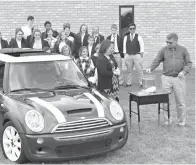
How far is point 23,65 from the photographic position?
664cm

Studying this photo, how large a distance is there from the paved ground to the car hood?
707 mm

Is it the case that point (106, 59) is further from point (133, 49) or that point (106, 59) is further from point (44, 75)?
point (133, 49)

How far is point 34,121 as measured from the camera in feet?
18.2

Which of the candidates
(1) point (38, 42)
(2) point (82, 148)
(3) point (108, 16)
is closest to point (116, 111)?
(2) point (82, 148)

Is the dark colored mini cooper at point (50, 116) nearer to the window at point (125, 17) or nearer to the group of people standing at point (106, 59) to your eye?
the group of people standing at point (106, 59)

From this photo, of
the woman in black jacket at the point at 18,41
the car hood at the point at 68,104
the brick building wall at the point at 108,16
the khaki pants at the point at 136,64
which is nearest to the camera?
the car hood at the point at 68,104

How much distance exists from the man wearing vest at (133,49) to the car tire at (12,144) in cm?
727

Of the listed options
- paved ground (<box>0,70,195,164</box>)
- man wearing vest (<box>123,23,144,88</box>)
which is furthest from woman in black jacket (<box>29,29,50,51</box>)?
paved ground (<box>0,70,195,164</box>)

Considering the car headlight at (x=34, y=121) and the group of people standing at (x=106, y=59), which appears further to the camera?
the group of people standing at (x=106, y=59)

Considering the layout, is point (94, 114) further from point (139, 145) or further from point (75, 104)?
point (139, 145)

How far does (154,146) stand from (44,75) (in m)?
2.19

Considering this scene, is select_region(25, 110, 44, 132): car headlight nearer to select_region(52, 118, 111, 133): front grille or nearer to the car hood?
the car hood

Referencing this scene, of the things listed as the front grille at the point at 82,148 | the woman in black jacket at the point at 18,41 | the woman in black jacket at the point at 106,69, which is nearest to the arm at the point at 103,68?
the woman in black jacket at the point at 106,69

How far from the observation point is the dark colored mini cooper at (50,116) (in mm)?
5477
